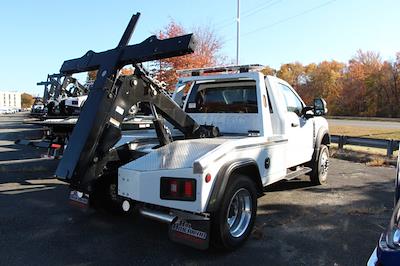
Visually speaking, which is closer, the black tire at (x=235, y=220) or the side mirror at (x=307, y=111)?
the black tire at (x=235, y=220)

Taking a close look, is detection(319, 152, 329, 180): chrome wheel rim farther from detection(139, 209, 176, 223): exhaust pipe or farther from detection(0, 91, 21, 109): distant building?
detection(0, 91, 21, 109): distant building

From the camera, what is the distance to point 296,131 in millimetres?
6324

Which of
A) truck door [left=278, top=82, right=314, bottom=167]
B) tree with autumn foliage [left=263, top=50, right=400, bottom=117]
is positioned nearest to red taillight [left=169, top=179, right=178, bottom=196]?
truck door [left=278, top=82, right=314, bottom=167]

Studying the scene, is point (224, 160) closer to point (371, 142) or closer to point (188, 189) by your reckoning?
point (188, 189)

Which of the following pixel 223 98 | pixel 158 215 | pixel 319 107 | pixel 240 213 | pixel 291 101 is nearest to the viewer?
pixel 158 215

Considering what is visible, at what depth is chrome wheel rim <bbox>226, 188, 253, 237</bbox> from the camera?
4367mm

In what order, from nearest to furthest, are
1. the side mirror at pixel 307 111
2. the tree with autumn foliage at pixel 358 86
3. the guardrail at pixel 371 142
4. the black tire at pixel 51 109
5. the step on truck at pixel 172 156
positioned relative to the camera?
the step on truck at pixel 172 156 < the side mirror at pixel 307 111 < the guardrail at pixel 371 142 < the black tire at pixel 51 109 < the tree with autumn foliage at pixel 358 86

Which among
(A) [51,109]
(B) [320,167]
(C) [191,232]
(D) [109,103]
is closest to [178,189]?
(C) [191,232]

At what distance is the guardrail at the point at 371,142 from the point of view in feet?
36.4

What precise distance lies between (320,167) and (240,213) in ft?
11.9

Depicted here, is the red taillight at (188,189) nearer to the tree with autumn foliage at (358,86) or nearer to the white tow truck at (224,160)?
the white tow truck at (224,160)

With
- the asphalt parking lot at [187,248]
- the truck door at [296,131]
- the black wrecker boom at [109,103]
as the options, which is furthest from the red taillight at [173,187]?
the truck door at [296,131]

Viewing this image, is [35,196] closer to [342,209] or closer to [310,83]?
[342,209]

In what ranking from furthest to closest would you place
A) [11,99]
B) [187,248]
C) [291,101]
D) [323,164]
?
[11,99], [323,164], [291,101], [187,248]
